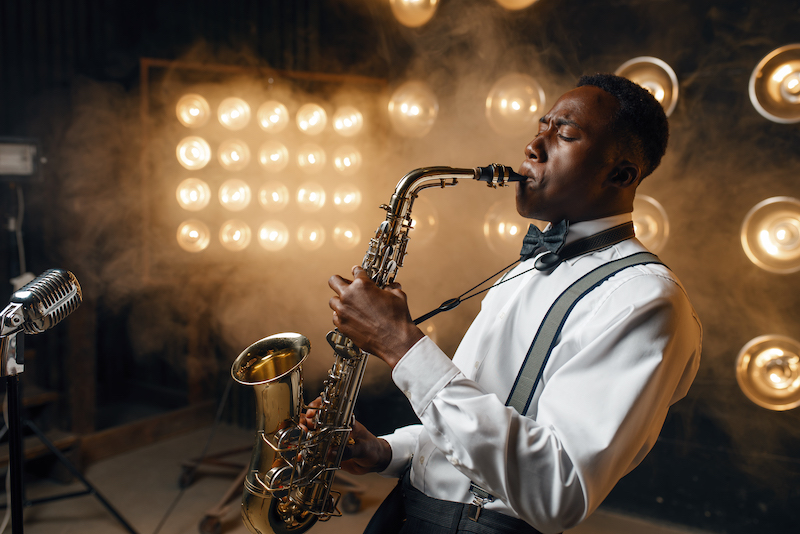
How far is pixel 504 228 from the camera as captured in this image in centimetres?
340

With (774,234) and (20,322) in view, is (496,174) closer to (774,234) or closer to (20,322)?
(20,322)

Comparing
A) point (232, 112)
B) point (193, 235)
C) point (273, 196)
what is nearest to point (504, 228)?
point (273, 196)

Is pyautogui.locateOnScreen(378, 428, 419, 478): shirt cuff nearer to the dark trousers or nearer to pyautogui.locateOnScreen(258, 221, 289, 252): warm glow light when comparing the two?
the dark trousers

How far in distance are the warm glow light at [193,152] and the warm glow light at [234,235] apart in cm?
42

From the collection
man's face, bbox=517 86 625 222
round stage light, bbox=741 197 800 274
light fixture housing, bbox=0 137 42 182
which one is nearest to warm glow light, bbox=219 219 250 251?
light fixture housing, bbox=0 137 42 182

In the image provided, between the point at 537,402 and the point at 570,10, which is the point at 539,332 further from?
the point at 570,10

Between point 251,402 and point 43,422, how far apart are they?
4.91 feet

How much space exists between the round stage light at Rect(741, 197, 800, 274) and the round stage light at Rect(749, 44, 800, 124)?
46 centimetres

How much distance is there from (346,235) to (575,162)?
250 cm

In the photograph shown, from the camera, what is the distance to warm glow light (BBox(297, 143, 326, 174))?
3.64 meters

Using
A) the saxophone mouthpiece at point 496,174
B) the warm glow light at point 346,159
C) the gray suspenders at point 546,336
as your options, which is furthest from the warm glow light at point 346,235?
the gray suspenders at point 546,336

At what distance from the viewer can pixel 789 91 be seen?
2.78m

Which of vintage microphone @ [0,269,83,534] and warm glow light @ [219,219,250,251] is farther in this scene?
warm glow light @ [219,219,250,251]

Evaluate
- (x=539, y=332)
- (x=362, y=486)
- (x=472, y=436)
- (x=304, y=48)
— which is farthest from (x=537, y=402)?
(x=304, y=48)
